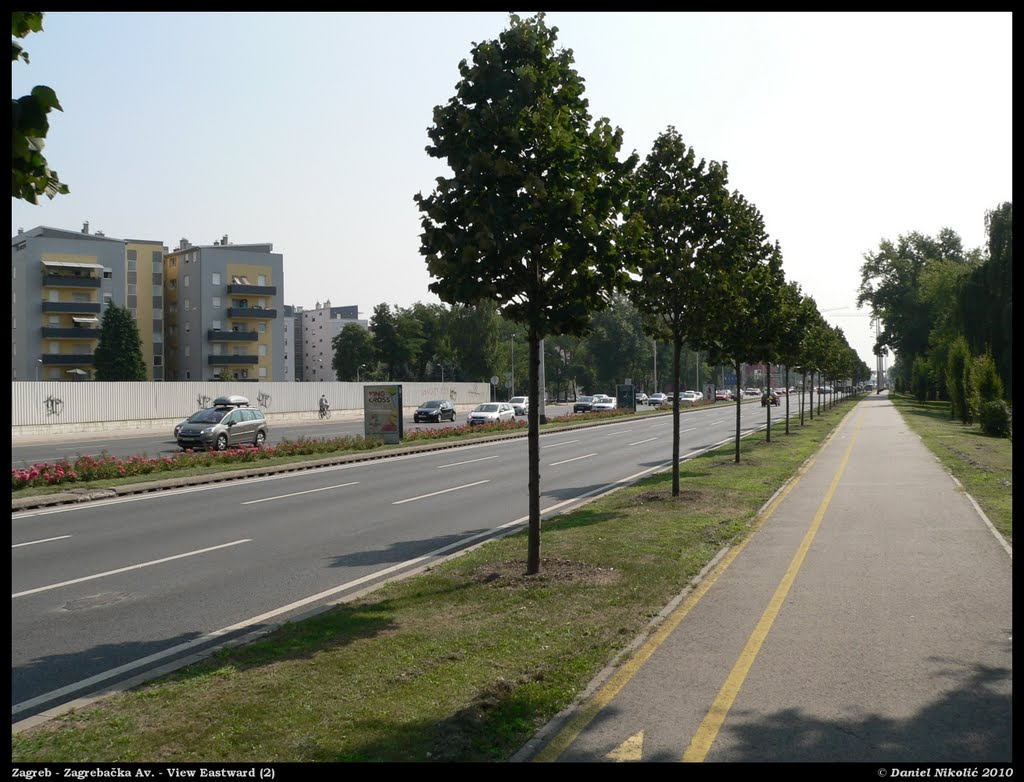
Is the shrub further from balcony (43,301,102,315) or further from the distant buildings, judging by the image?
balcony (43,301,102,315)

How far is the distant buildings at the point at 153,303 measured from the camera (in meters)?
77.6

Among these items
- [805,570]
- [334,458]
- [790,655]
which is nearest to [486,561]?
[805,570]

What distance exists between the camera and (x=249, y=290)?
8794 cm

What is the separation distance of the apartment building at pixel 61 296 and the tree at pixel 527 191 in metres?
73.7

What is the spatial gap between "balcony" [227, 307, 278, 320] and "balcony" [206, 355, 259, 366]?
4.26m

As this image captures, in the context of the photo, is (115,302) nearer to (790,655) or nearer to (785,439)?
(785,439)

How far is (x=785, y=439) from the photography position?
33.4 meters

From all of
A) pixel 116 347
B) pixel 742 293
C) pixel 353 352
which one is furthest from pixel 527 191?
pixel 353 352

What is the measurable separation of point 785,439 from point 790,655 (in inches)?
1102

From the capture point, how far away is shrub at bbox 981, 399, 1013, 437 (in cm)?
3588

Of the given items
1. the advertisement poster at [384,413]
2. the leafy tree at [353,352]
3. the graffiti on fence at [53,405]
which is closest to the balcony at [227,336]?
the leafy tree at [353,352]

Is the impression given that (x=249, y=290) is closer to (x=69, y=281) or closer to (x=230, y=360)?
(x=230, y=360)

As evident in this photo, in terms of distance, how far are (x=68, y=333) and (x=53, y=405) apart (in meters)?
42.0

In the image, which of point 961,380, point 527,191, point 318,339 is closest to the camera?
point 527,191
